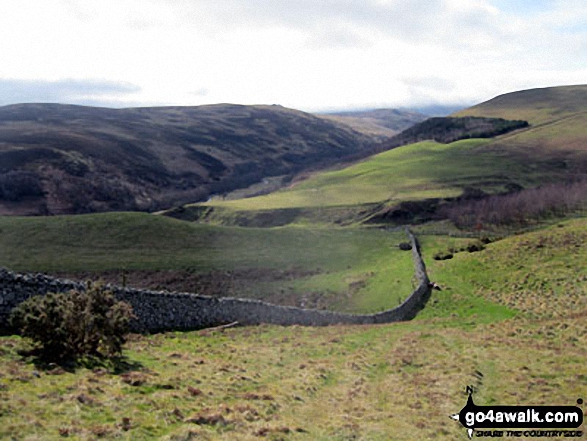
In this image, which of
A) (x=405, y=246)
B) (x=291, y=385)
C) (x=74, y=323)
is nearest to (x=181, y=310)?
(x=291, y=385)

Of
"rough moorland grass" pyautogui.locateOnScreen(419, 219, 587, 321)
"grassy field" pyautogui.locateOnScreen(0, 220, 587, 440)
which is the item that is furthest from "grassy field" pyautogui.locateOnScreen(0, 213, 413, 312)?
"grassy field" pyautogui.locateOnScreen(0, 220, 587, 440)

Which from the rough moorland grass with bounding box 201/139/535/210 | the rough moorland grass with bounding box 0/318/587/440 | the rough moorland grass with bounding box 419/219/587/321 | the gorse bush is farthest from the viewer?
the rough moorland grass with bounding box 201/139/535/210

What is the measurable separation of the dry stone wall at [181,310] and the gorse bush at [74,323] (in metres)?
1.61

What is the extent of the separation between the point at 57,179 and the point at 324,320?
5830 inches

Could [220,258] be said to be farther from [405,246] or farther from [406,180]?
[406,180]

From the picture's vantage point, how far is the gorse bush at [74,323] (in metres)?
16.5

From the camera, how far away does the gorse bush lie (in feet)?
54.2

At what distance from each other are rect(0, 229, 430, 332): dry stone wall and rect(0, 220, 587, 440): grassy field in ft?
4.40

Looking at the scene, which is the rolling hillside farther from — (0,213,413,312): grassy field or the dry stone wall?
the dry stone wall

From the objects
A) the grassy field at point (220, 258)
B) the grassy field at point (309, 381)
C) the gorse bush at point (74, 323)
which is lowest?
the grassy field at point (220, 258)

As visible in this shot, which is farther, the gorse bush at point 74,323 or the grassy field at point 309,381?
the gorse bush at point 74,323

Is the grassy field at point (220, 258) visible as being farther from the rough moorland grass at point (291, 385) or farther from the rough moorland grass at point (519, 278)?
the rough moorland grass at point (291, 385)

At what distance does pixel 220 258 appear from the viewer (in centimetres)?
6419

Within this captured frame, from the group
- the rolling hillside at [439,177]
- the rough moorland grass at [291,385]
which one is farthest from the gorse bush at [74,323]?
the rolling hillside at [439,177]
